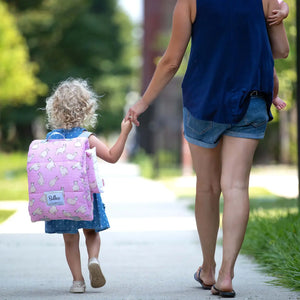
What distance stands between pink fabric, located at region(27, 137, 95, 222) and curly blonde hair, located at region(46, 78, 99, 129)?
0.28 meters

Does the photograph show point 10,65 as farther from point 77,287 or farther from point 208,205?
point 208,205

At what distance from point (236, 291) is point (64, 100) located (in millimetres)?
1533

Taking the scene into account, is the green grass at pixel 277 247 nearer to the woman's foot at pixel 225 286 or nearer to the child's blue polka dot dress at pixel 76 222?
the woman's foot at pixel 225 286

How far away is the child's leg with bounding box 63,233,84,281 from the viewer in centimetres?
492

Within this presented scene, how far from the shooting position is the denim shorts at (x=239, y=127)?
14.8 ft

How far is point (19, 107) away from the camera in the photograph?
4544cm

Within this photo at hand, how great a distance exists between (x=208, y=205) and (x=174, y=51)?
919 mm

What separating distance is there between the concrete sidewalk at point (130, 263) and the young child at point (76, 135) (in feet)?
0.79

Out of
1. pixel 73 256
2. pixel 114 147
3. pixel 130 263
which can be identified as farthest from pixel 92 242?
pixel 130 263

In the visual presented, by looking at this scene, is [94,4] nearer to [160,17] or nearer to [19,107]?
[19,107]

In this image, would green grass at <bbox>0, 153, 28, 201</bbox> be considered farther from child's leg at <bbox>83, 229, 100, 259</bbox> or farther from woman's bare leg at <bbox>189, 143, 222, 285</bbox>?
woman's bare leg at <bbox>189, 143, 222, 285</bbox>

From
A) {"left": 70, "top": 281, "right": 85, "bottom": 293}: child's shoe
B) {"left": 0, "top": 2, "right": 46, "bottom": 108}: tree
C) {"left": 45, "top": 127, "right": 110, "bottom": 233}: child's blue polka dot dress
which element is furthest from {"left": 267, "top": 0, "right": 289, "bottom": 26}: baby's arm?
{"left": 0, "top": 2, "right": 46, "bottom": 108}: tree

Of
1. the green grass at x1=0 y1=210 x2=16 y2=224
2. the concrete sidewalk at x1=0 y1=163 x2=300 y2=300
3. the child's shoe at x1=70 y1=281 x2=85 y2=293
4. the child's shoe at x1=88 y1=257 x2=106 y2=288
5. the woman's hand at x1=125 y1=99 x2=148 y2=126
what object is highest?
the woman's hand at x1=125 y1=99 x2=148 y2=126

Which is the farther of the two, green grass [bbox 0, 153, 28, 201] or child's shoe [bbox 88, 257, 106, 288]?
green grass [bbox 0, 153, 28, 201]
